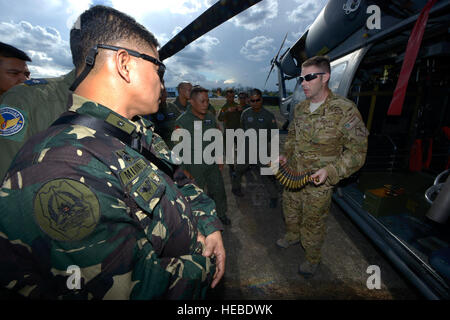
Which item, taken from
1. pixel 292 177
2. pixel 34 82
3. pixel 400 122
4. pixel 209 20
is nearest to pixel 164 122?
pixel 209 20

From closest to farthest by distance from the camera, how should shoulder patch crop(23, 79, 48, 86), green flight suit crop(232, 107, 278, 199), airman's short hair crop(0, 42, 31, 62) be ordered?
1. shoulder patch crop(23, 79, 48, 86)
2. airman's short hair crop(0, 42, 31, 62)
3. green flight suit crop(232, 107, 278, 199)

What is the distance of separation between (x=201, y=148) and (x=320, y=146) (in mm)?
1901

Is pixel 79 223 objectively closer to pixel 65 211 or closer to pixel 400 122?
pixel 65 211

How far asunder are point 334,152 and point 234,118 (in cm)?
433

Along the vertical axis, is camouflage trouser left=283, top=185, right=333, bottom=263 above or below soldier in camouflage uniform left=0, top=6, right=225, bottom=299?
below

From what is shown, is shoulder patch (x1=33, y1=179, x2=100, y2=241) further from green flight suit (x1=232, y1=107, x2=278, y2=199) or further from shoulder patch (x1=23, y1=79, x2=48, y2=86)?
green flight suit (x1=232, y1=107, x2=278, y2=199)

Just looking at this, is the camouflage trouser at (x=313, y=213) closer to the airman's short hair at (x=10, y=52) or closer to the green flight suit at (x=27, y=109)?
the green flight suit at (x=27, y=109)

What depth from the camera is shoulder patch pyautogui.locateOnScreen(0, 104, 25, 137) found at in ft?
4.58

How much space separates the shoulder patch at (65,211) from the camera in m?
0.62

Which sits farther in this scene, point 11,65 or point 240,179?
point 240,179

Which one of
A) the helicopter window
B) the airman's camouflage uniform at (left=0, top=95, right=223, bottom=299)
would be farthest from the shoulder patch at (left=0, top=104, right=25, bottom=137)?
the helicopter window

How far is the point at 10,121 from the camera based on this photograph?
1.42m

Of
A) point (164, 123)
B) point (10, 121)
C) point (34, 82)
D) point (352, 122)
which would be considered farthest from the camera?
point (164, 123)

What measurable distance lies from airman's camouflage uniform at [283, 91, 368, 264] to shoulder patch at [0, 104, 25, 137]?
2.77 metres
